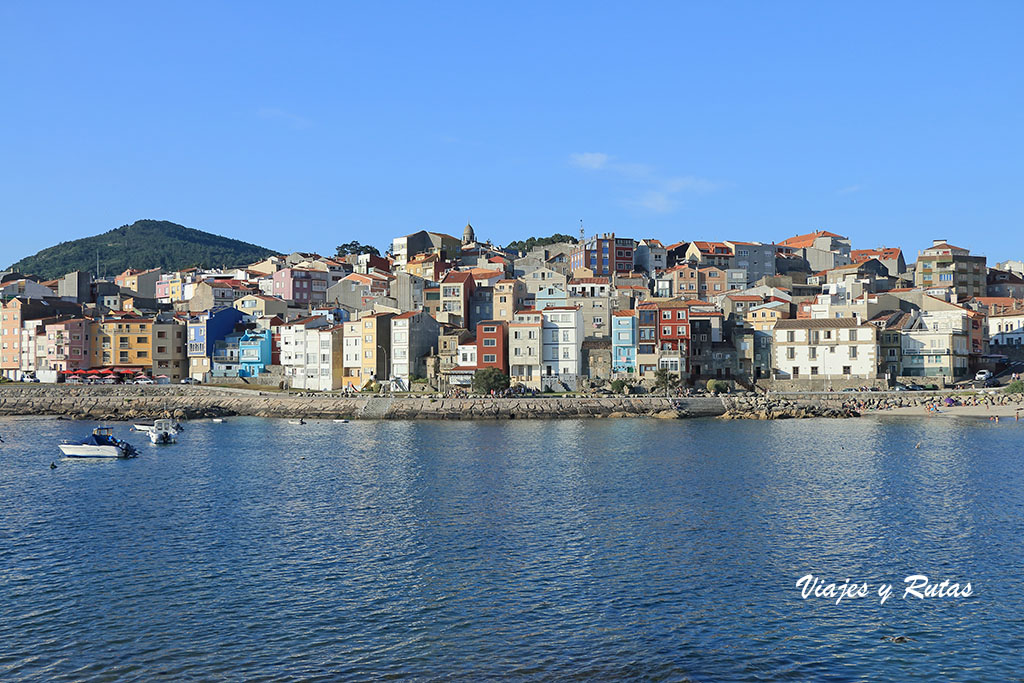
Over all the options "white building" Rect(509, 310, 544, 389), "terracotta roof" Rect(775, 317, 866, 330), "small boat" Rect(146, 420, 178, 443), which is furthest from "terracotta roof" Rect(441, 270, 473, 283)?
"small boat" Rect(146, 420, 178, 443)

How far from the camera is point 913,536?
33.5 m

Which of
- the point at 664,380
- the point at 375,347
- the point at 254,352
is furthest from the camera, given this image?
the point at 254,352

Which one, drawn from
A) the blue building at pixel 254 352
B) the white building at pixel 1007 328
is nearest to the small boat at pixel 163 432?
the blue building at pixel 254 352

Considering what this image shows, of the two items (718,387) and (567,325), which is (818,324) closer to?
(718,387)

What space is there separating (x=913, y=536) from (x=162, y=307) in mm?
119502

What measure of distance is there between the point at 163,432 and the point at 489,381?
1296 inches

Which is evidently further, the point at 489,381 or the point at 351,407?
the point at 489,381

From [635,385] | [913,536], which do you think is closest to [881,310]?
[635,385]

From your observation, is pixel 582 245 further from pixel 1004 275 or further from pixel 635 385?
pixel 1004 275

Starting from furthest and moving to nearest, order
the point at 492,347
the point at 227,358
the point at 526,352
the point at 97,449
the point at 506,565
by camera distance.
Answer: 1. the point at 227,358
2. the point at 492,347
3. the point at 526,352
4. the point at 97,449
5. the point at 506,565

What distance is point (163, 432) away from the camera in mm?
65812

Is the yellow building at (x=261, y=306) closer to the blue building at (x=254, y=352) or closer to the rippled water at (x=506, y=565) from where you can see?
the blue building at (x=254, y=352)

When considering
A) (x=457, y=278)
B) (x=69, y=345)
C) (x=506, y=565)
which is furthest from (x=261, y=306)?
(x=506, y=565)

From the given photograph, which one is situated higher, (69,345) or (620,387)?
(69,345)
